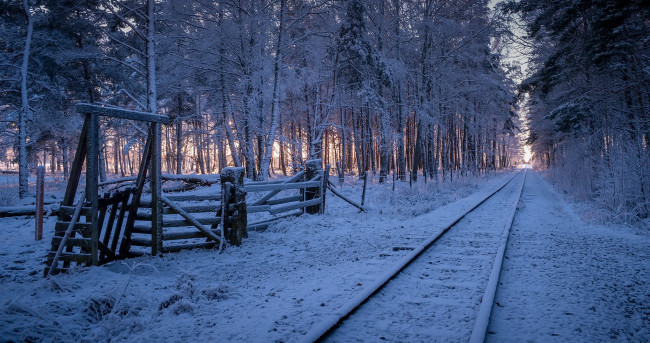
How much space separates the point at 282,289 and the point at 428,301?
180cm

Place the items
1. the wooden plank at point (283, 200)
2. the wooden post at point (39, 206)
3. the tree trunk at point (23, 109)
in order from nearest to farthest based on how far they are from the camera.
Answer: the wooden post at point (39, 206) → the wooden plank at point (283, 200) → the tree trunk at point (23, 109)

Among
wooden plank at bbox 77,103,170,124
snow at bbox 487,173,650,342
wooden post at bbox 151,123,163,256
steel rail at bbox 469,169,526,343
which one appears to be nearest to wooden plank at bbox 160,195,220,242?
wooden post at bbox 151,123,163,256

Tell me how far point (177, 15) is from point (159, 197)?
1111cm

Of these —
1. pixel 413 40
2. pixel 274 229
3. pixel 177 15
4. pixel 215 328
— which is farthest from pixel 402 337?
pixel 413 40

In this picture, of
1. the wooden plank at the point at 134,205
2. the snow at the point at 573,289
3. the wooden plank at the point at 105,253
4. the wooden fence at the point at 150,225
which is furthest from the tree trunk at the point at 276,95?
the snow at the point at 573,289

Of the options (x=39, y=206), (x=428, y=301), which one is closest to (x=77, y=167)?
(x=39, y=206)

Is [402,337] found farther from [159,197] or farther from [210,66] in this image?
[210,66]

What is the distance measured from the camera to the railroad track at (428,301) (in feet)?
9.52

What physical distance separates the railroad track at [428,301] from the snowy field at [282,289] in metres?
0.22

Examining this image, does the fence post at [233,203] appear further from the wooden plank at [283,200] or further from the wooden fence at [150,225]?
the wooden plank at [283,200]

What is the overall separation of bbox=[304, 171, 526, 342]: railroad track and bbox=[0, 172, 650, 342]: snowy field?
219mm

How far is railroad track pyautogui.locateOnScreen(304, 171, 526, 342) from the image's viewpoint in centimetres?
290

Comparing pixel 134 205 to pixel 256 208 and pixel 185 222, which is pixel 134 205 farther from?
pixel 256 208

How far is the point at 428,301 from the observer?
365 cm
